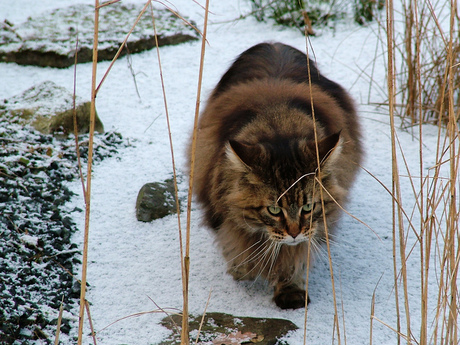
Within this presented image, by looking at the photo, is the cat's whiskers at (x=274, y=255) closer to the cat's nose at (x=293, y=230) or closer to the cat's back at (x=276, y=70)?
the cat's nose at (x=293, y=230)

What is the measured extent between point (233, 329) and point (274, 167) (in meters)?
0.69

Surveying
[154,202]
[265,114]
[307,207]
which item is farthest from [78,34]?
[307,207]

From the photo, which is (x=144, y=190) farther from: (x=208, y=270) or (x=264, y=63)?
(x=264, y=63)

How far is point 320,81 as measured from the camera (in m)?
2.75

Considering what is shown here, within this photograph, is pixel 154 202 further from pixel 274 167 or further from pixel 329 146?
pixel 329 146

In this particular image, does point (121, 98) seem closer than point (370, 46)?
Yes

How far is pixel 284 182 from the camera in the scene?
6.47 feet

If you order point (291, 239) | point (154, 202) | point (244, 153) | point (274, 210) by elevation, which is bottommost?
point (154, 202)

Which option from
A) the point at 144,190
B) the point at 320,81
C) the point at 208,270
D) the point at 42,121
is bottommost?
the point at 208,270

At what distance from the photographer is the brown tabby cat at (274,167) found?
1975 mm

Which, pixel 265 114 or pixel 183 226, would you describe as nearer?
pixel 265 114

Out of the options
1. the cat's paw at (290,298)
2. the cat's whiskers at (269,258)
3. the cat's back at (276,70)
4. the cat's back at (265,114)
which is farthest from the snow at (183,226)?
the cat's back at (276,70)

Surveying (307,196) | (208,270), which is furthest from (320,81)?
(208,270)

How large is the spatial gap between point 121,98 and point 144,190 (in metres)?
1.32
